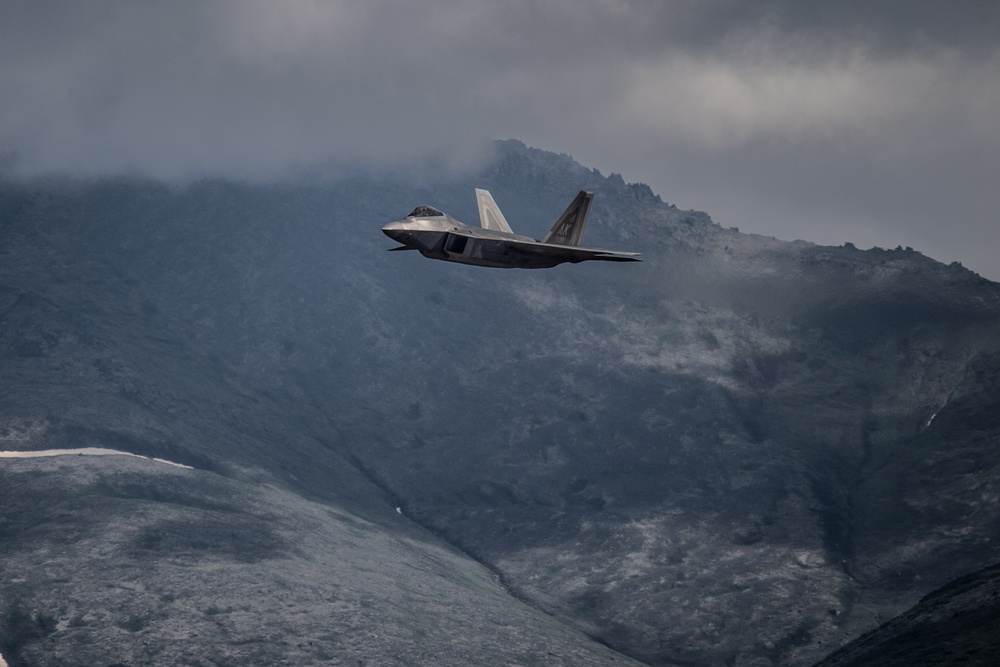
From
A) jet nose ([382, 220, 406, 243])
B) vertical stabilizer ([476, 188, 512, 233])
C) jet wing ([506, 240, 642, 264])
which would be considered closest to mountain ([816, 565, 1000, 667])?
jet wing ([506, 240, 642, 264])

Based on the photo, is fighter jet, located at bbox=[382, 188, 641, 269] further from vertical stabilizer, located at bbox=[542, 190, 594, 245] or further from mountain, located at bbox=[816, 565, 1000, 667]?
mountain, located at bbox=[816, 565, 1000, 667]

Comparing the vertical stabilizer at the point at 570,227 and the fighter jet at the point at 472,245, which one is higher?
the vertical stabilizer at the point at 570,227

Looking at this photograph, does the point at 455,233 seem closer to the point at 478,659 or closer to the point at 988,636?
the point at 988,636

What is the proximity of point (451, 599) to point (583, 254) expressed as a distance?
12931cm

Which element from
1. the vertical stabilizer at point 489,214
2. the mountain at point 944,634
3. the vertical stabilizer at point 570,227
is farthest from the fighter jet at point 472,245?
the mountain at point 944,634

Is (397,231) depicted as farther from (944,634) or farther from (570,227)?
(944,634)

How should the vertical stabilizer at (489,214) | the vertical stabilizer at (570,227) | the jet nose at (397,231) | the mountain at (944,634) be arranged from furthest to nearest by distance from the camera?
the mountain at (944,634) < the vertical stabilizer at (489,214) < the vertical stabilizer at (570,227) < the jet nose at (397,231)

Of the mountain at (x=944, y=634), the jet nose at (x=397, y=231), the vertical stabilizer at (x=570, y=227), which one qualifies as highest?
the vertical stabilizer at (x=570, y=227)

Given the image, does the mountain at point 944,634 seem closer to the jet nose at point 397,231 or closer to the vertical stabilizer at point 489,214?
the vertical stabilizer at point 489,214

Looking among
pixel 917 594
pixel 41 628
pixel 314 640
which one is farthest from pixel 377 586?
pixel 917 594

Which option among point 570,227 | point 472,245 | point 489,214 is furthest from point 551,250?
point 489,214

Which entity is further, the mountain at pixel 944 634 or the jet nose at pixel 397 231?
the mountain at pixel 944 634

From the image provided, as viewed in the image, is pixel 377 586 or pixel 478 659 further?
pixel 377 586

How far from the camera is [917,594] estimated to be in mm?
190750
